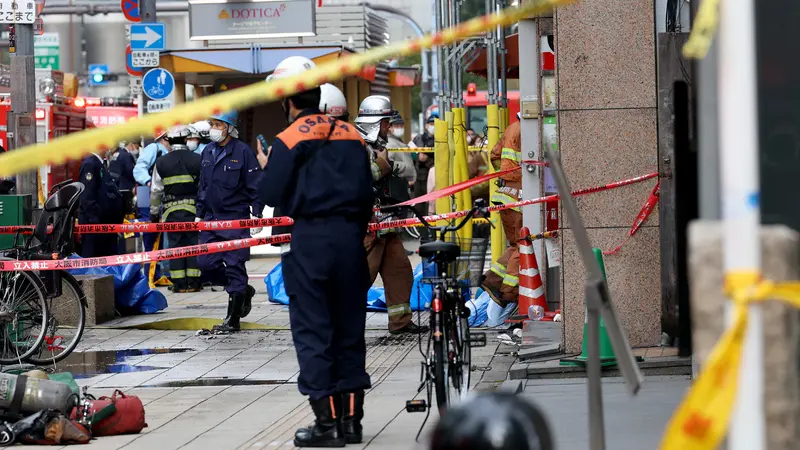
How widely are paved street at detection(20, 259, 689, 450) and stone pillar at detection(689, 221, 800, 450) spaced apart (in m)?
3.59

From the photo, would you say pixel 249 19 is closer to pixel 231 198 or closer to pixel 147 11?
pixel 147 11

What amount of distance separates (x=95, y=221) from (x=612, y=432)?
12.6 meters

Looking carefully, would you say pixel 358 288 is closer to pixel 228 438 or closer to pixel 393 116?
pixel 228 438

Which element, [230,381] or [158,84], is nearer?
[230,381]

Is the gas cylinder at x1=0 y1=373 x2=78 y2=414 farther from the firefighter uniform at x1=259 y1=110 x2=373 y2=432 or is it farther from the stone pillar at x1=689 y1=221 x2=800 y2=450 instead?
the stone pillar at x1=689 y1=221 x2=800 y2=450

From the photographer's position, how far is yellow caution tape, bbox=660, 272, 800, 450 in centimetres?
324

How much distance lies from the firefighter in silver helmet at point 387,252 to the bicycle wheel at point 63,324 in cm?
246

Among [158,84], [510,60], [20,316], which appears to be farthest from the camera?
[158,84]

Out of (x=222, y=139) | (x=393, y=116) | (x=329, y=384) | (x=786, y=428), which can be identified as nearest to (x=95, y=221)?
(x=222, y=139)

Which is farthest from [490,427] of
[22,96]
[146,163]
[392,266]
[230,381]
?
[146,163]

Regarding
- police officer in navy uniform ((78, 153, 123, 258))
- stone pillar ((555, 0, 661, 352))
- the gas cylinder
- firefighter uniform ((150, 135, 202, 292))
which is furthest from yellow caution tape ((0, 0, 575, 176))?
police officer in navy uniform ((78, 153, 123, 258))

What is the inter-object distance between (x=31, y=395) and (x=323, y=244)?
188cm

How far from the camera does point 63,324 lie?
12227 mm

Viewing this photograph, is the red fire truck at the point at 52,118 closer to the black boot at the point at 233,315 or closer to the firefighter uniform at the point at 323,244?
the black boot at the point at 233,315
